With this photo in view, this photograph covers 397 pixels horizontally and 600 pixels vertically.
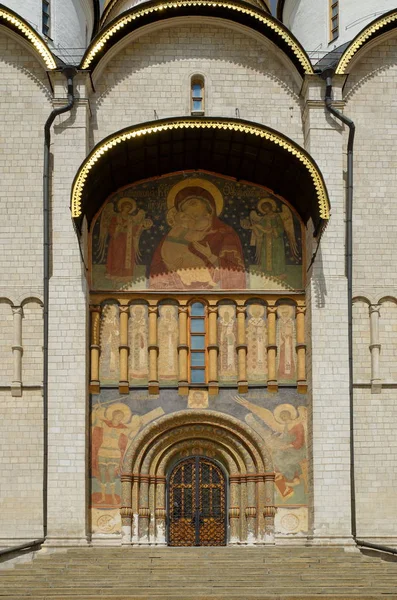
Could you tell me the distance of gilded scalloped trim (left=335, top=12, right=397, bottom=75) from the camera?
20.5m

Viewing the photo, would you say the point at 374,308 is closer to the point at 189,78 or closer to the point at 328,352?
the point at 328,352

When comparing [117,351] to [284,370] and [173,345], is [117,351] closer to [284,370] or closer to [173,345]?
[173,345]

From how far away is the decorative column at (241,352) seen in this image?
66.1 feet

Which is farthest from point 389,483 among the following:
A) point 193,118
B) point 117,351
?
point 193,118

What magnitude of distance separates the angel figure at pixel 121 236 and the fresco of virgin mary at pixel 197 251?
40cm

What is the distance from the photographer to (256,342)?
67.1ft

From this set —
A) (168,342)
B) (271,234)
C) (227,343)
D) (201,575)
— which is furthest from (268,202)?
(201,575)

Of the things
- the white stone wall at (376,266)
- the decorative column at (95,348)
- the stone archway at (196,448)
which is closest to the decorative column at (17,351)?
the decorative column at (95,348)

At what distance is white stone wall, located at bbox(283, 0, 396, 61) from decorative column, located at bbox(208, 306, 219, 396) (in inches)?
212

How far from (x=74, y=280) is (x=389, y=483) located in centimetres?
607

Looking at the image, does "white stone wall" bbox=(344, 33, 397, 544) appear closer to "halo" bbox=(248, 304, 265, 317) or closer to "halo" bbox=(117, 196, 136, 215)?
"halo" bbox=(248, 304, 265, 317)

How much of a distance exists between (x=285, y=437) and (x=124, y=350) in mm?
3046

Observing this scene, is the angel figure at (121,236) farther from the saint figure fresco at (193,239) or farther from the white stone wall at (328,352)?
the white stone wall at (328,352)

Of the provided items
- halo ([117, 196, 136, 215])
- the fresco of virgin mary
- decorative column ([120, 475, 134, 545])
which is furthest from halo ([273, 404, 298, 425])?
halo ([117, 196, 136, 215])
